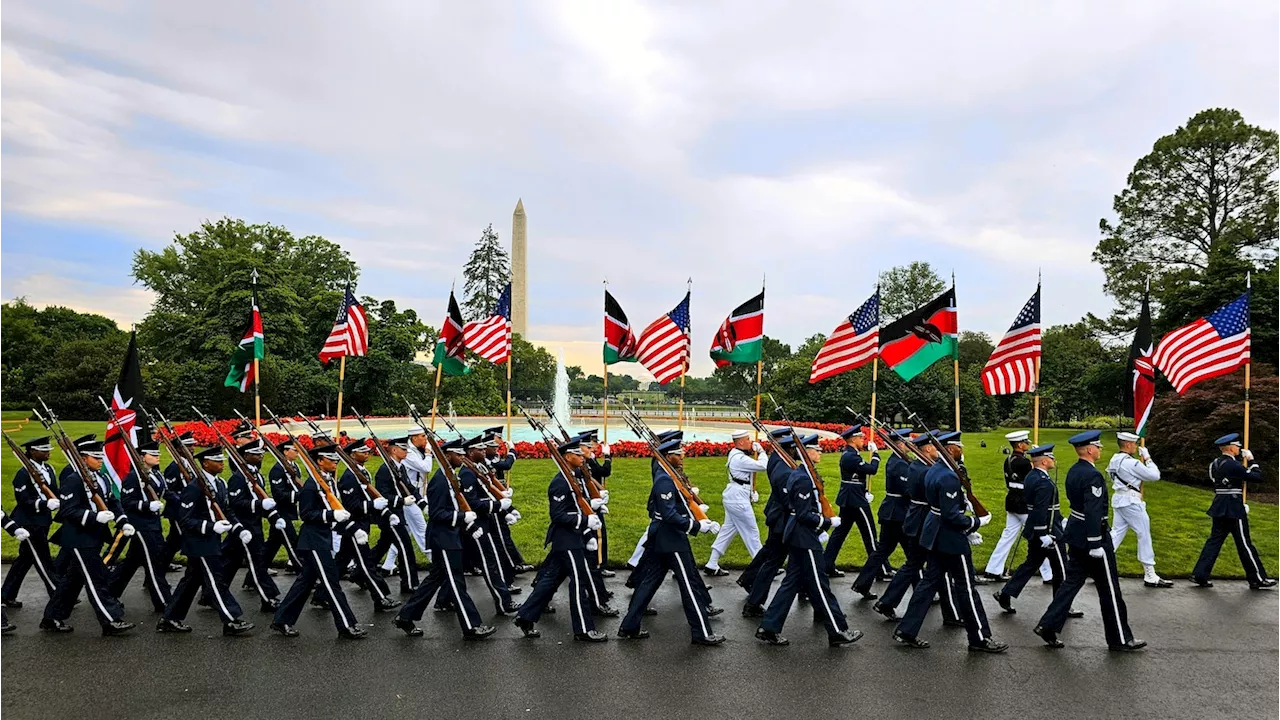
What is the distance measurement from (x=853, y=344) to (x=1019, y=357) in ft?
8.26

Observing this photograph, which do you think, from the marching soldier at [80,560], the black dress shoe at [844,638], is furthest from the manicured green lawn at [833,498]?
the marching soldier at [80,560]

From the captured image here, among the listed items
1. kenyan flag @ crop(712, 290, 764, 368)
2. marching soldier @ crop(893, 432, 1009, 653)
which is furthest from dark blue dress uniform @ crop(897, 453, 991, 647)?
kenyan flag @ crop(712, 290, 764, 368)

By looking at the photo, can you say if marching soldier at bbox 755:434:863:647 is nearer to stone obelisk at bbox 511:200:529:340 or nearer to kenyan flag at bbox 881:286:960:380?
kenyan flag at bbox 881:286:960:380

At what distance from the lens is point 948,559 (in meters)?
7.80

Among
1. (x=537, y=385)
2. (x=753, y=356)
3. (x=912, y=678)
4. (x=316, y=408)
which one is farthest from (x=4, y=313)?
(x=912, y=678)

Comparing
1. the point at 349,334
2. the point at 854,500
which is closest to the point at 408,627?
the point at 854,500

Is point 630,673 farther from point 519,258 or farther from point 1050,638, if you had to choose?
point 519,258

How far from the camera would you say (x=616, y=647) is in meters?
7.67

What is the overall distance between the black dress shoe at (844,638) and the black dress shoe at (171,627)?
20.9 ft

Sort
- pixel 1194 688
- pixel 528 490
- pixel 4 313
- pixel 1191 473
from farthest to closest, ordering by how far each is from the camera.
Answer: pixel 4 313 < pixel 1191 473 < pixel 528 490 < pixel 1194 688

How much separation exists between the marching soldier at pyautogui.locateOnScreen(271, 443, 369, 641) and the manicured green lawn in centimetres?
381

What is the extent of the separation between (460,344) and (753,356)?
5454 millimetres

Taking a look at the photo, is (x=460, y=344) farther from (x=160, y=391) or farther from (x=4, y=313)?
(x=4, y=313)

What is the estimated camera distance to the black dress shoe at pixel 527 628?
25.6 ft
